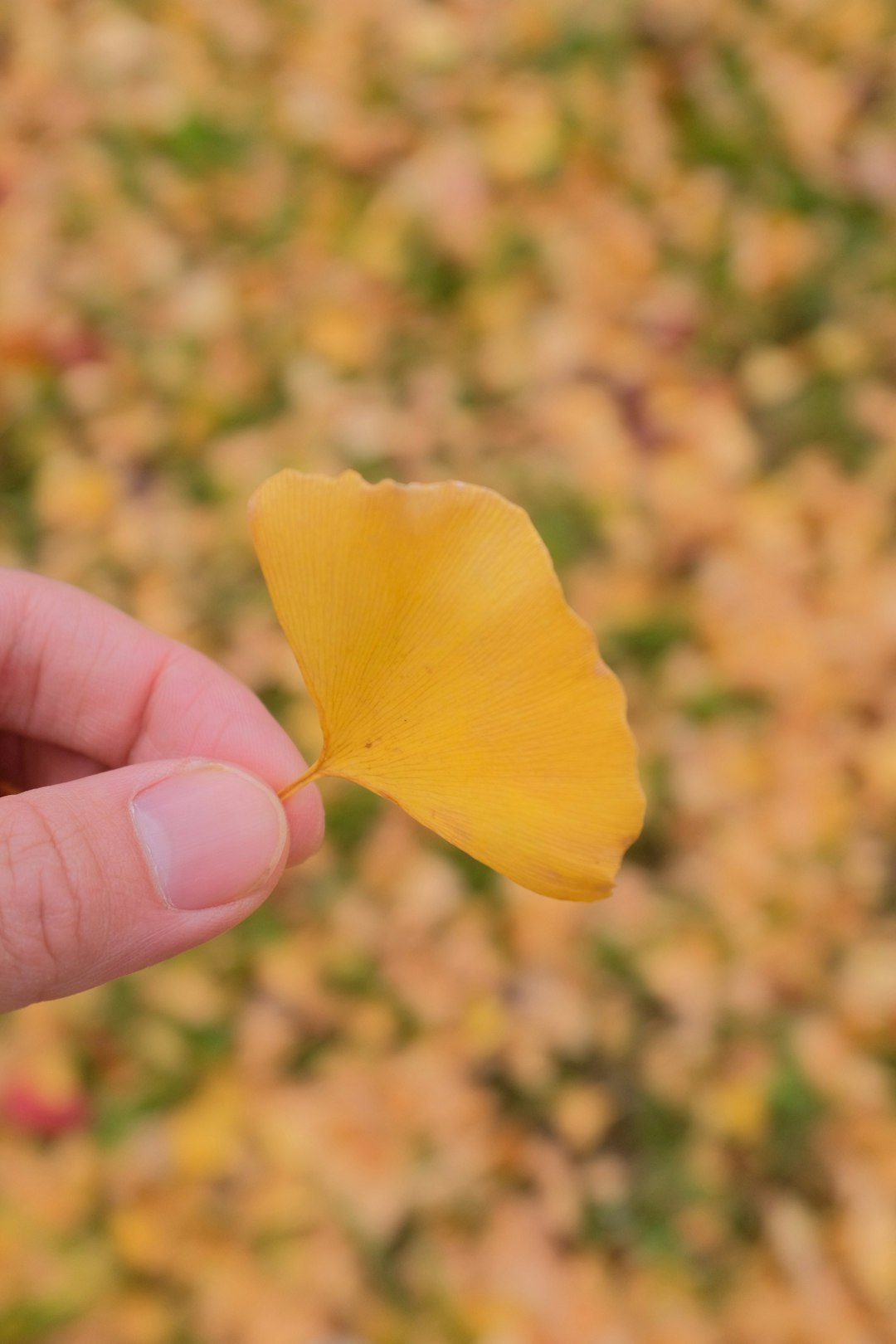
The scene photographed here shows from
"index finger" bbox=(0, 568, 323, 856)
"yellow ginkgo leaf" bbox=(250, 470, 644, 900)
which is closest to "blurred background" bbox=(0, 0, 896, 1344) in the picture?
"index finger" bbox=(0, 568, 323, 856)

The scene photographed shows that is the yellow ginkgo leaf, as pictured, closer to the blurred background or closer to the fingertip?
the fingertip

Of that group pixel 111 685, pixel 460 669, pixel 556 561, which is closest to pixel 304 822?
pixel 111 685

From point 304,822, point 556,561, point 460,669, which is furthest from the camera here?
point 556,561

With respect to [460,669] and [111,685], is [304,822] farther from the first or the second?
[460,669]

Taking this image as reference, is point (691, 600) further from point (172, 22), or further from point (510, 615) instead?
point (172, 22)

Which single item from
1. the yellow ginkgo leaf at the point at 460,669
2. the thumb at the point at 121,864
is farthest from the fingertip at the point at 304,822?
the yellow ginkgo leaf at the point at 460,669

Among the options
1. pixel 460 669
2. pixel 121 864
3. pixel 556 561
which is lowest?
pixel 556 561

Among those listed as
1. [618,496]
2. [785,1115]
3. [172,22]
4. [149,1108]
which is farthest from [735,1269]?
[172,22]
